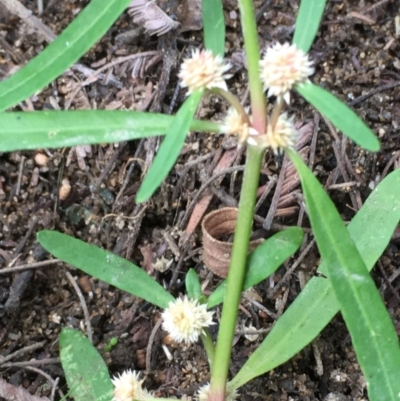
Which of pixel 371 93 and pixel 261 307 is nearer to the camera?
pixel 261 307

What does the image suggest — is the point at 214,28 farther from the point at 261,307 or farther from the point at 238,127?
the point at 261,307

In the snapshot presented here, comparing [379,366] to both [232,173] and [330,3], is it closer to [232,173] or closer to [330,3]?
[232,173]

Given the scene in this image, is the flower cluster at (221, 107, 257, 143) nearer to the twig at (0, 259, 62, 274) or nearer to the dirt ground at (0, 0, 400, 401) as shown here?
the dirt ground at (0, 0, 400, 401)

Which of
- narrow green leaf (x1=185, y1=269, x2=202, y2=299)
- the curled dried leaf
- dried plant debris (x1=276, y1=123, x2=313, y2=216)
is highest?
dried plant debris (x1=276, y1=123, x2=313, y2=216)

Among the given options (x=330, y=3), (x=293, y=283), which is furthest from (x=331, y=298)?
(x=330, y=3)

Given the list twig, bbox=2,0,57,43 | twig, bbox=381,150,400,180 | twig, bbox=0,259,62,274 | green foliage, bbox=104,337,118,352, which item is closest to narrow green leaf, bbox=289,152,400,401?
twig, bbox=381,150,400,180


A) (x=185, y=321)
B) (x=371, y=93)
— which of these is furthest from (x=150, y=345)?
(x=371, y=93)
